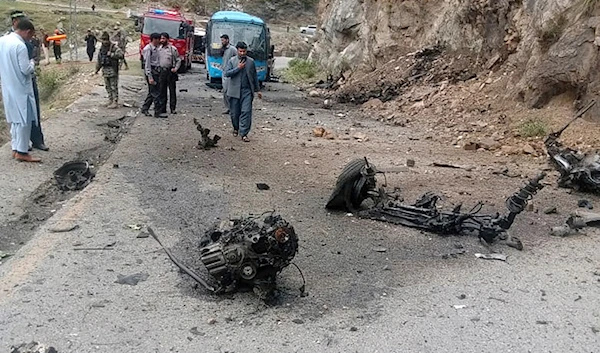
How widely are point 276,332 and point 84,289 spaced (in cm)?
155

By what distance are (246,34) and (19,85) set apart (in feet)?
46.1

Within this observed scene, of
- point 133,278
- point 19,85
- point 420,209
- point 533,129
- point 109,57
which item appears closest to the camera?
point 133,278

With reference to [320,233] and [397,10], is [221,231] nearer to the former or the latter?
[320,233]

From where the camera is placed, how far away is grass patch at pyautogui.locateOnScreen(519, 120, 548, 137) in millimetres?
10526

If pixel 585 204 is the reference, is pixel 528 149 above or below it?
below

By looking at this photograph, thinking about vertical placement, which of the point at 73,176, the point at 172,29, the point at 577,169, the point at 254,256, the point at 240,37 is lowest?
the point at 172,29

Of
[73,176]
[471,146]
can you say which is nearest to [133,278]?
[73,176]

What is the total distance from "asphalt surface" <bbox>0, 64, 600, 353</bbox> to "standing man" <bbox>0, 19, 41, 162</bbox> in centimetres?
41

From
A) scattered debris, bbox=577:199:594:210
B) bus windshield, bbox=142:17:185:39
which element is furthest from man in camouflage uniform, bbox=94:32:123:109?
bus windshield, bbox=142:17:185:39

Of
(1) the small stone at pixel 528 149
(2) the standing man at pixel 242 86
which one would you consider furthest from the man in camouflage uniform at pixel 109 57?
(1) the small stone at pixel 528 149

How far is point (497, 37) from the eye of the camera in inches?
581

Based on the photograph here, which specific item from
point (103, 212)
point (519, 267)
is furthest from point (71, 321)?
point (519, 267)

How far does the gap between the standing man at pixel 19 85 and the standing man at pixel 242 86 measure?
3428mm

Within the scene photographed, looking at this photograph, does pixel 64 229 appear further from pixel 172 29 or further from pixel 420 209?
pixel 172 29
